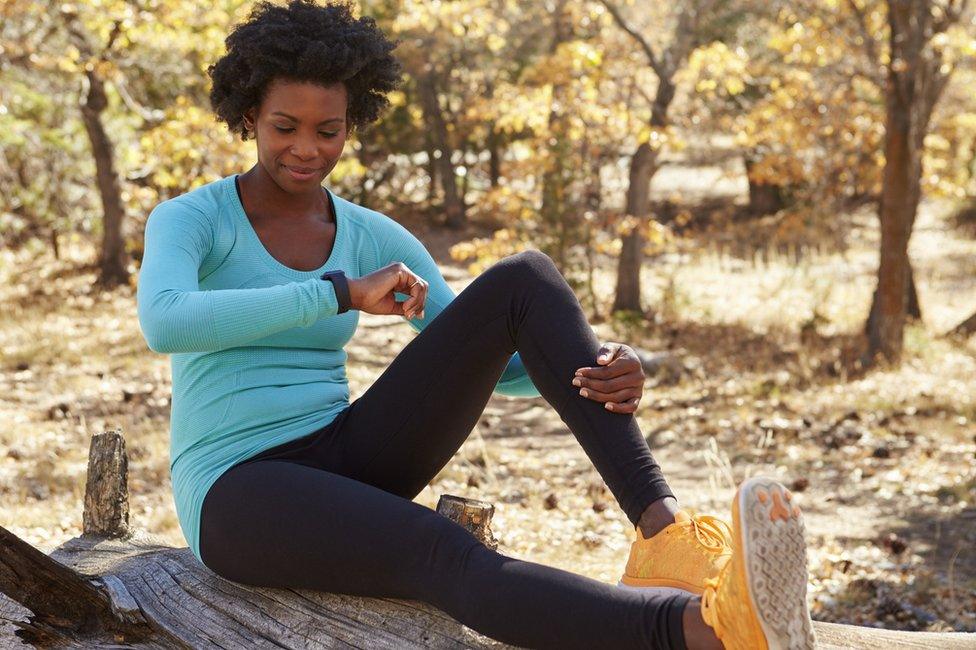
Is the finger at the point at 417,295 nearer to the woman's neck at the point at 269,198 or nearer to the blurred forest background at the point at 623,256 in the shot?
the woman's neck at the point at 269,198

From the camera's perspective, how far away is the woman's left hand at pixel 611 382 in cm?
218

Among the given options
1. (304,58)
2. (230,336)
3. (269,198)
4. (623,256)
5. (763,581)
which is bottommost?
(763,581)

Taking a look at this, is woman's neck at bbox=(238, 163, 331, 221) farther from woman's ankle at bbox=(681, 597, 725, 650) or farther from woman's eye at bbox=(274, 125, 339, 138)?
woman's ankle at bbox=(681, 597, 725, 650)

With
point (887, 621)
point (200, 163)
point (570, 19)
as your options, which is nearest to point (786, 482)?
point (887, 621)

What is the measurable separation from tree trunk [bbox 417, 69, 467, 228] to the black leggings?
500 inches

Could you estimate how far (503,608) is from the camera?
1.89 metres

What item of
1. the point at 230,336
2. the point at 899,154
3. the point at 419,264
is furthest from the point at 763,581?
the point at 899,154

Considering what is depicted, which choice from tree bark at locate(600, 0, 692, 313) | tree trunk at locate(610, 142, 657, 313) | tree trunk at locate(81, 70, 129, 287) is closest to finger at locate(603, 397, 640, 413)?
tree bark at locate(600, 0, 692, 313)

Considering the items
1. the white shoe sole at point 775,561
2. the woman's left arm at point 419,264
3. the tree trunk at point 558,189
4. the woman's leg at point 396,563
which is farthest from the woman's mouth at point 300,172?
the tree trunk at point 558,189

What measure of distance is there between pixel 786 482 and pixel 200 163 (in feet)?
18.1

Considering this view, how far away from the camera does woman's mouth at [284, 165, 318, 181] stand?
2498mm

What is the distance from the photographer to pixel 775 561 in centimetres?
175

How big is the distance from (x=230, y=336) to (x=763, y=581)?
117cm

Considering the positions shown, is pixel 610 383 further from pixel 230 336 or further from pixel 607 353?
pixel 230 336
